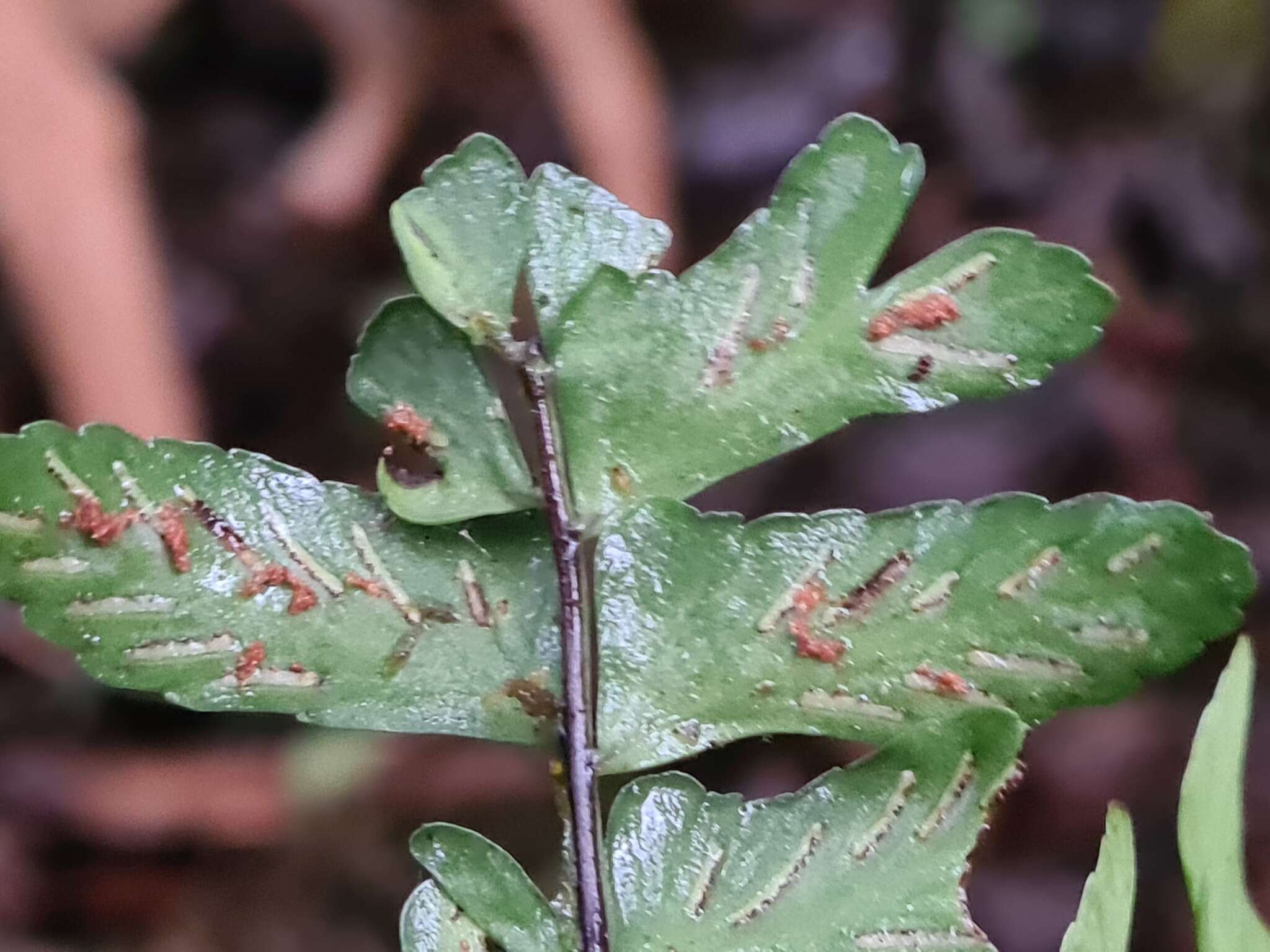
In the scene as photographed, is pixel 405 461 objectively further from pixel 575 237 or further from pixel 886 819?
pixel 886 819

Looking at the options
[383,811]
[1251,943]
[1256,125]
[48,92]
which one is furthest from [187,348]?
[1256,125]

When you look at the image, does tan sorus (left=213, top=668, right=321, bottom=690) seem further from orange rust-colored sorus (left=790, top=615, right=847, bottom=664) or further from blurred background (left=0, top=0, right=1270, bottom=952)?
blurred background (left=0, top=0, right=1270, bottom=952)

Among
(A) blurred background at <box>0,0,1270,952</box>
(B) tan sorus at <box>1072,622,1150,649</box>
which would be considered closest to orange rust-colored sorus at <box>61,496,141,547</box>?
(B) tan sorus at <box>1072,622,1150,649</box>

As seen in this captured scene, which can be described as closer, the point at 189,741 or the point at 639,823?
the point at 639,823

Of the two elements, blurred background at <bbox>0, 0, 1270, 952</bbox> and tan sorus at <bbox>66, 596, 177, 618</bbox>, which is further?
blurred background at <bbox>0, 0, 1270, 952</bbox>

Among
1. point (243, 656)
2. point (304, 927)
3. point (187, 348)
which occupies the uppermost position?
point (187, 348)

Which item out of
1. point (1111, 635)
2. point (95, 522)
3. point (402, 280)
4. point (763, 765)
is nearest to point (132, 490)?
point (95, 522)

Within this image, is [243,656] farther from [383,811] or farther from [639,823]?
[383,811]
